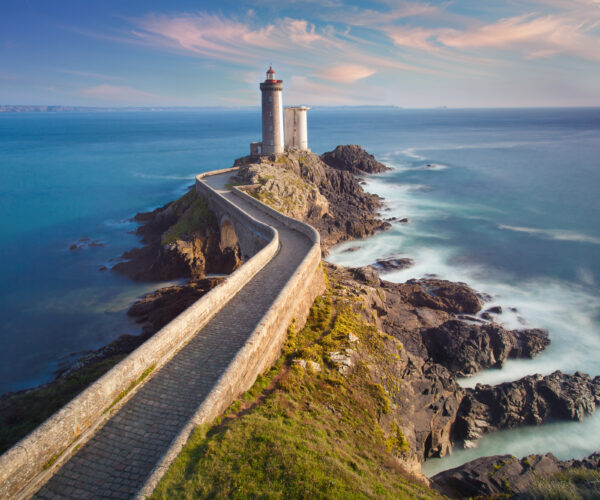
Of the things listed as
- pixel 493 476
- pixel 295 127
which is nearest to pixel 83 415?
pixel 493 476

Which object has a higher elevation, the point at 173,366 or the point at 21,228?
the point at 173,366

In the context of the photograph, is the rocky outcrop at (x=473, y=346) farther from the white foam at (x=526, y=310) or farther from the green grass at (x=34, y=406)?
the green grass at (x=34, y=406)

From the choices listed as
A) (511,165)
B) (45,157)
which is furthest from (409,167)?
(45,157)

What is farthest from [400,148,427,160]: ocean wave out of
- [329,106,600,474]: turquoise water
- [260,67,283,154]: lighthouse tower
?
[260,67,283,154]: lighthouse tower

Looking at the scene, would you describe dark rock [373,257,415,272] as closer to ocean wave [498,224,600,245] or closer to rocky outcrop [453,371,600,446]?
rocky outcrop [453,371,600,446]

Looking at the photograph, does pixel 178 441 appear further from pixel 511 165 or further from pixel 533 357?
pixel 511 165

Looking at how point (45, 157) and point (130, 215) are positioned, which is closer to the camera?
point (130, 215)

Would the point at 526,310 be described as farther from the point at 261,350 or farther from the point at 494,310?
the point at 261,350
